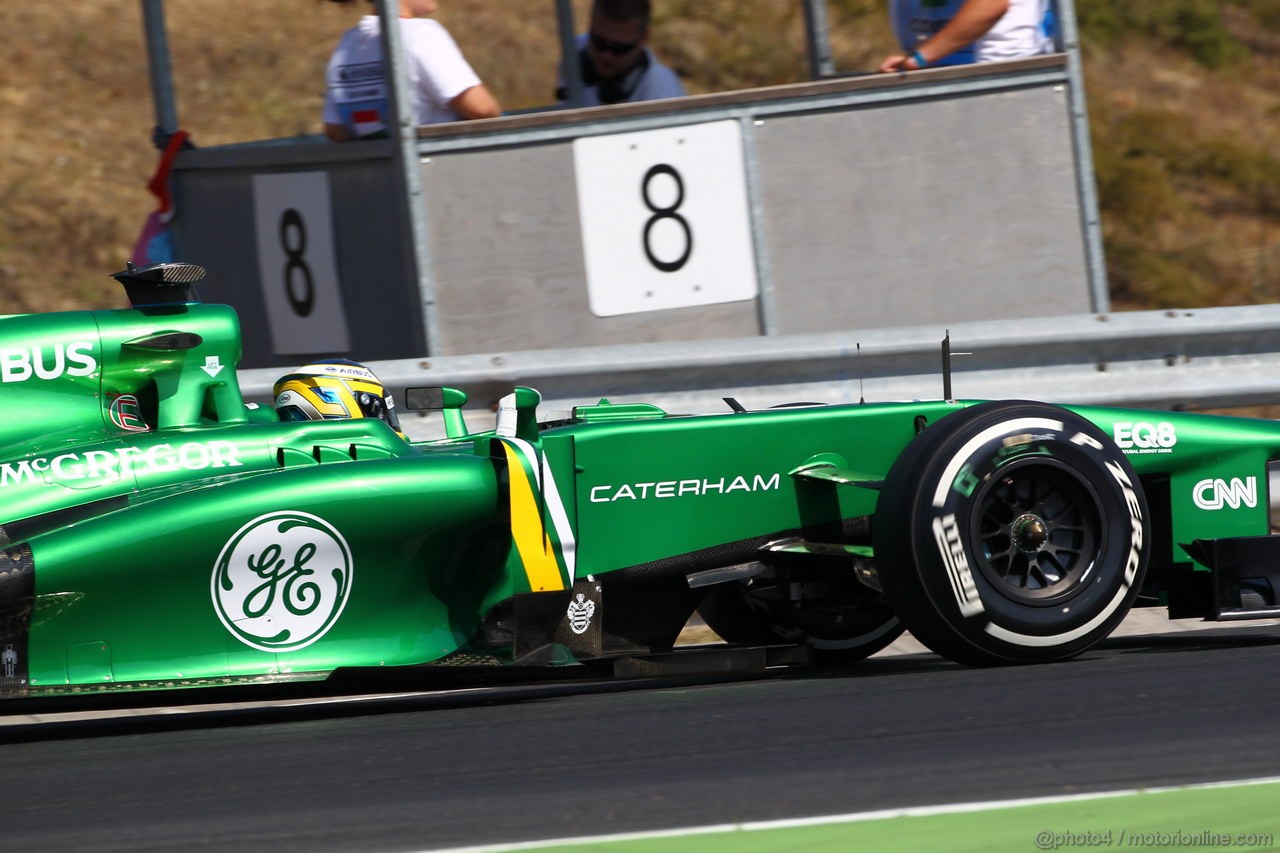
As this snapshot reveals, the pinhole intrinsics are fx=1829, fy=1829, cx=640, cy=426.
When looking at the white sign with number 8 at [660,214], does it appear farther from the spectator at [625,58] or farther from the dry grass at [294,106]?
the dry grass at [294,106]

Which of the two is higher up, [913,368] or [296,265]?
[296,265]

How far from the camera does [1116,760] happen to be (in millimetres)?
3697

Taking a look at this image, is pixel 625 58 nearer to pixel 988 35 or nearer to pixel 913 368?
pixel 988 35

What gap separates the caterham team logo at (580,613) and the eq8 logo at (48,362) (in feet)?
4.81

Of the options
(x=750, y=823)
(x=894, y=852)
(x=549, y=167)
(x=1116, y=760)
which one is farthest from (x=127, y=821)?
(x=549, y=167)

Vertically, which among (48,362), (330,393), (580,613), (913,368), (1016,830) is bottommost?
(1016,830)

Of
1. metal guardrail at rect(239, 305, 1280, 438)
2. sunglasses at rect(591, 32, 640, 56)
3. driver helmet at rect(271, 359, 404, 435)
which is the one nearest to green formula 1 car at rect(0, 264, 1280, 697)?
driver helmet at rect(271, 359, 404, 435)

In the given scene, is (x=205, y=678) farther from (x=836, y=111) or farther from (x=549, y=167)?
(x=836, y=111)

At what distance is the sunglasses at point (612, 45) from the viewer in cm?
902

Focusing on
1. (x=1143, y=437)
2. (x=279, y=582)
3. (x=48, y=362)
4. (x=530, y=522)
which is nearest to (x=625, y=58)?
(x=1143, y=437)

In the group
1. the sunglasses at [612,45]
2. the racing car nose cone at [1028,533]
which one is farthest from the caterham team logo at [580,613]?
the sunglasses at [612,45]

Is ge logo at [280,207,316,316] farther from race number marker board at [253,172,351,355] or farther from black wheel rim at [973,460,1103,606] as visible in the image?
black wheel rim at [973,460,1103,606]

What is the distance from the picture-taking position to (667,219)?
7.36 metres

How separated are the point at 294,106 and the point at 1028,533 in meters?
10.5
